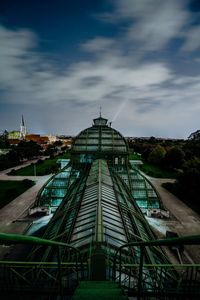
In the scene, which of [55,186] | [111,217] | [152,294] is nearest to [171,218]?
[55,186]

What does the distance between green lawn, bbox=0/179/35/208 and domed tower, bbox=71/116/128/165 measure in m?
12.0

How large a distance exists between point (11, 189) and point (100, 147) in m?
16.4

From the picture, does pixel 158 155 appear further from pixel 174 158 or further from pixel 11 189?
pixel 11 189

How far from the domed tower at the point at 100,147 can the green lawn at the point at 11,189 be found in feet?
39.4

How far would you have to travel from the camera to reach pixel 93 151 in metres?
26.4

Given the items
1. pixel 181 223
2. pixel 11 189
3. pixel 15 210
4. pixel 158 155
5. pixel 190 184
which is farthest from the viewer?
pixel 158 155

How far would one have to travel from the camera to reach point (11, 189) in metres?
32.4

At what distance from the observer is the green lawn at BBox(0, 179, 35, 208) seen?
29.9 metres

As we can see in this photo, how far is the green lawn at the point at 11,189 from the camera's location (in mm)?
29922

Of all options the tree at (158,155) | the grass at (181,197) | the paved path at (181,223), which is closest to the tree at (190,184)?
the grass at (181,197)

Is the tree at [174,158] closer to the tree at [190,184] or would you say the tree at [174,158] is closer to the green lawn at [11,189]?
the tree at [190,184]

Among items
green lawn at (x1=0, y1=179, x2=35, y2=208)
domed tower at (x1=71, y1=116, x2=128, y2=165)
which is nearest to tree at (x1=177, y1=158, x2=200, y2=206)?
domed tower at (x1=71, y1=116, x2=128, y2=165)

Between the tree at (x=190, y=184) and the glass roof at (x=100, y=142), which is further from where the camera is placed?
the tree at (x=190, y=184)

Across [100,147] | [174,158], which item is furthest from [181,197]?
[174,158]
